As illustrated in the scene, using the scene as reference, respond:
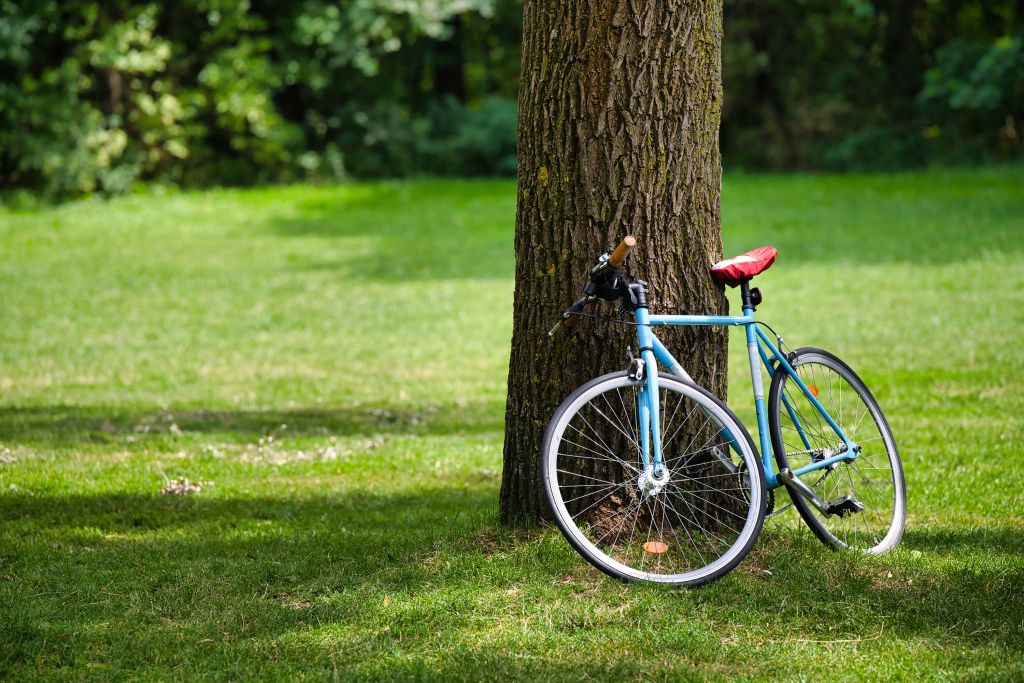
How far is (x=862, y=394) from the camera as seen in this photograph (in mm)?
5473

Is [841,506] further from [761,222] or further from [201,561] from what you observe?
[761,222]

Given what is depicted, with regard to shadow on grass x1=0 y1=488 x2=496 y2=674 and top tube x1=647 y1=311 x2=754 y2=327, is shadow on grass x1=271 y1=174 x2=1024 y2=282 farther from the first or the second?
top tube x1=647 y1=311 x2=754 y2=327

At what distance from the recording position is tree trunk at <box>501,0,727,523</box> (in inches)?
196

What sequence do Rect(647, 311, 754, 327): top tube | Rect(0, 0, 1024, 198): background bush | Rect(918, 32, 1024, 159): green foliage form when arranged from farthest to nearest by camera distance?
1. Rect(918, 32, 1024, 159): green foliage
2. Rect(0, 0, 1024, 198): background bush
3. Rect(647, 311, 754, 327): top tube

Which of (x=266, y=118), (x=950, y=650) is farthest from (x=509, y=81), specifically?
(x=950, y=650)

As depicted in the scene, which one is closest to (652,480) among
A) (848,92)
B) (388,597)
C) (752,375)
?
(752,375)

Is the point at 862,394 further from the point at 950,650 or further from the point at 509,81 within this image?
the point at 509,81

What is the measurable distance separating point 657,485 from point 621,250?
0.92 metres

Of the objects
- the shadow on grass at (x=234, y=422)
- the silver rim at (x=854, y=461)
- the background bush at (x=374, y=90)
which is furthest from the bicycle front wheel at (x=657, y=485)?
the background bush at (x=374, y=90)

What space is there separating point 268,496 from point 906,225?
51.8 ft

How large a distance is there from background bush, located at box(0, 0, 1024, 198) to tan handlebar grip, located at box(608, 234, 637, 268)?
68.1 feet

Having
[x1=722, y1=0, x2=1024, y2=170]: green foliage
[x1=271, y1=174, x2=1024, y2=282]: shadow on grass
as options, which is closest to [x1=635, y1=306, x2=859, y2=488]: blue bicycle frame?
[x1=271, y1=174, x2=1024, y2=282]: shadow on grass

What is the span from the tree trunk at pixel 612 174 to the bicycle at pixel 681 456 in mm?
128

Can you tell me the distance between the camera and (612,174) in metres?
5.01
